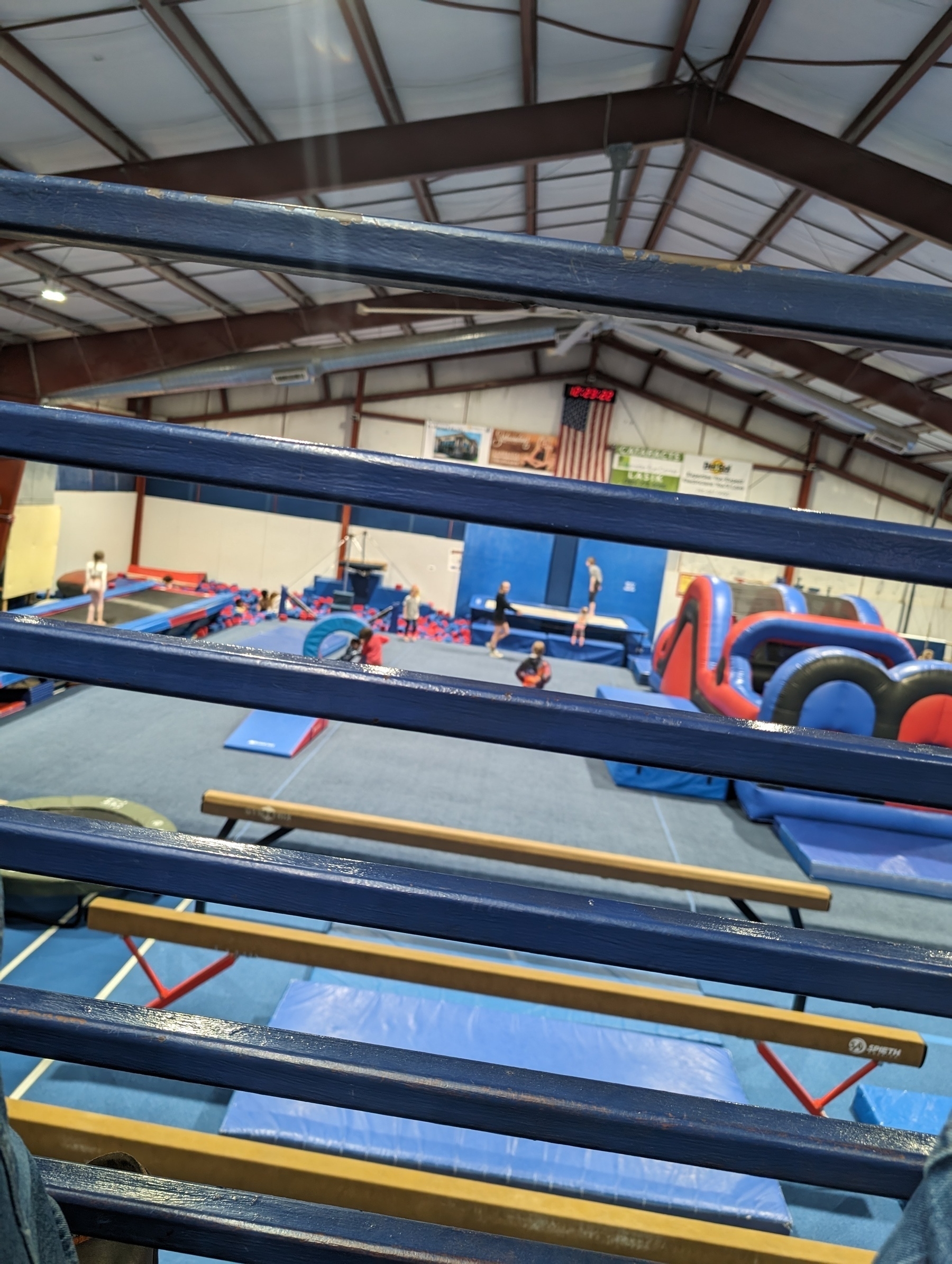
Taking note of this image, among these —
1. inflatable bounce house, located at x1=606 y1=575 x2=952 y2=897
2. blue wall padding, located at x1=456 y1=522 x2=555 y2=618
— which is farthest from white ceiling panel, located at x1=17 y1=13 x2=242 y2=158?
blue wall padding, located at x1=456 y1=522 x2=555 y2=618

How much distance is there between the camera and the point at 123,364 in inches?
471

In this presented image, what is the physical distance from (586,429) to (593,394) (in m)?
0.72

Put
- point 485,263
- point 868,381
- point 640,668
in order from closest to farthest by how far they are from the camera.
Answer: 1. point 485,263
2. point 868,381
3. point 640,668

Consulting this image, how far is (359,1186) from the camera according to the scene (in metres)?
1.21

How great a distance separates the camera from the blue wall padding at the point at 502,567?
16672 mm

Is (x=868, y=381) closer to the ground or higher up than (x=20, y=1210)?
higher up

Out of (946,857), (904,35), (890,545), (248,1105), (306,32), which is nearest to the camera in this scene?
(890,545)

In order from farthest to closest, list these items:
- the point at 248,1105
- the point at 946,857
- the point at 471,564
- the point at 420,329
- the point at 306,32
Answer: the point at 471,564
the point at 420,329
the point at 946,857
the point at 306,32
the point at 248,1105

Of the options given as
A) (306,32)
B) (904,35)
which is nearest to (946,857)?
(904,35)

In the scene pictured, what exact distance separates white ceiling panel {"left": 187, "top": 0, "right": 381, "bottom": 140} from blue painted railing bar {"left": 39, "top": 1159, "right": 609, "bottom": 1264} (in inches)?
231

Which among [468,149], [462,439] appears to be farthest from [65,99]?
[462,439]

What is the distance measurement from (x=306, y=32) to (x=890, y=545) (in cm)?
595

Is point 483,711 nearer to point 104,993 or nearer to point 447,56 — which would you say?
point 104,993

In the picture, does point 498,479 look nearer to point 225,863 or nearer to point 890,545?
point 890,545
